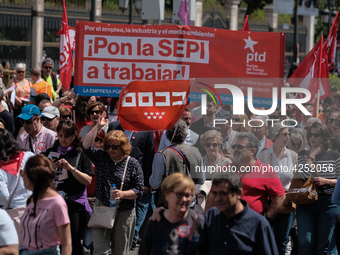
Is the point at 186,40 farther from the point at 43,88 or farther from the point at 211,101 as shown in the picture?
the point at 43,88

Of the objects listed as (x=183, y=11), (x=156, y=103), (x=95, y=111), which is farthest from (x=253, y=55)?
(x=183, y=11)

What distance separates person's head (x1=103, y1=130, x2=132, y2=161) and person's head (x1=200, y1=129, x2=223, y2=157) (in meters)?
0.72

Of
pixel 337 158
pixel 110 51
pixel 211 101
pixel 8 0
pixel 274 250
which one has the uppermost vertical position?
pixel 8 0

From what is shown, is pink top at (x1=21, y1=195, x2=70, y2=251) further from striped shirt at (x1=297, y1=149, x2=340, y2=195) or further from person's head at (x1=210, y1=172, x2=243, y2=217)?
striped shirt at (x1=297, y1=149, x2=340, y2=195)

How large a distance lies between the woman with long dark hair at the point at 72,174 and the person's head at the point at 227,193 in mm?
2350

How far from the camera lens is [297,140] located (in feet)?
25.3

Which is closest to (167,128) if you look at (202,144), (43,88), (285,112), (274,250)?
(202,144)

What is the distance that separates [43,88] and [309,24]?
A: 4153 centimetres

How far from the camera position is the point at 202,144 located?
23.4 ft

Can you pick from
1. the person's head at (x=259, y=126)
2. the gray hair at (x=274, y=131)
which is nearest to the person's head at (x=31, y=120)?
the person's head at (x=259, y=126)

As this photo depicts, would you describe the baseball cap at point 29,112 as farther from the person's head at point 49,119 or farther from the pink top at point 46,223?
the pink top at point 46,223

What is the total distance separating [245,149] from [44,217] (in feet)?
6.51

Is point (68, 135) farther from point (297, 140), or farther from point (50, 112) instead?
point (297, 140)

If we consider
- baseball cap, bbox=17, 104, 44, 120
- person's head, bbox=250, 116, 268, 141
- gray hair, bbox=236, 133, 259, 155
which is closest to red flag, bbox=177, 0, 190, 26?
baseball cap, bbox=17, 104, 44, 120
